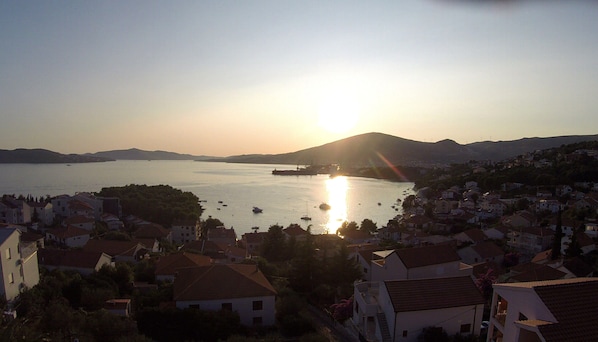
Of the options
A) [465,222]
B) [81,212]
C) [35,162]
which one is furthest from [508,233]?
[35,162]

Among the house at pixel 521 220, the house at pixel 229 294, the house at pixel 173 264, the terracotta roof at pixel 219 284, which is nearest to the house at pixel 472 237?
the house at pixel 521 220

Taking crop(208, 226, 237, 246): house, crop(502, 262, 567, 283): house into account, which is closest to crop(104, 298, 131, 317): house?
crop(502, 262, 567, 283): house

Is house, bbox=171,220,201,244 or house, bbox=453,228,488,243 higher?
house, bbox=453,228,488,243

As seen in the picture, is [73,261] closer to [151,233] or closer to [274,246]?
[274,246]

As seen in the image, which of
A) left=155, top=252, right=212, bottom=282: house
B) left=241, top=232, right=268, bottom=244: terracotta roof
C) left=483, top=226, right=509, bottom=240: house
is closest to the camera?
left=155, top=252, right=212, bottom=282: house

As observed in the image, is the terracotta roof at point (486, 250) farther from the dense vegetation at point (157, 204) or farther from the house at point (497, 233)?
the dense vegetation at point (157, 204)

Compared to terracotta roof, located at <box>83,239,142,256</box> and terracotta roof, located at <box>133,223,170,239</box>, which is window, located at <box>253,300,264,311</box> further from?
terracotta roof, located at <box>133,223,170,239</box>
